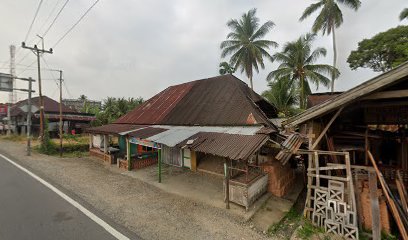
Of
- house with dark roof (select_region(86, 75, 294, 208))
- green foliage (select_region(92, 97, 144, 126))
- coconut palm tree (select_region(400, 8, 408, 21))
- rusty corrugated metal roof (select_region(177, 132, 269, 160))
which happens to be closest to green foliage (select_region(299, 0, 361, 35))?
coconut palm tree (select_region(400, 8, 408, 21))

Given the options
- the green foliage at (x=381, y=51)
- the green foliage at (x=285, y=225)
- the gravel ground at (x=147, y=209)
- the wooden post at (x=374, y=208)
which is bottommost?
the green foliage at (x=285, y=225)

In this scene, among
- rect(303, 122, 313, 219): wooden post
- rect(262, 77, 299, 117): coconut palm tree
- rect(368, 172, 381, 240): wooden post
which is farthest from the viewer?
rect(262, 77, 299, 117): coconut palm tree

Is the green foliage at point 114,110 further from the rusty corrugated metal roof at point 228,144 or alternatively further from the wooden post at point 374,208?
the wooden post at point 374,208

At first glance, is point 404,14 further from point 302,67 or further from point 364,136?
point 364,136

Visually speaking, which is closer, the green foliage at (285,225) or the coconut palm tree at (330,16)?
the green foliage at (285,225)

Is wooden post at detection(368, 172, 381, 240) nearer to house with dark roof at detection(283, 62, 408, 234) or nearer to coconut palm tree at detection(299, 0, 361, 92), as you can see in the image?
house with dark roof at detection(283, 62, 408, 234)

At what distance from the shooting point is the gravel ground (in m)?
6.03

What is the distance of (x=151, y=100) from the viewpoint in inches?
744

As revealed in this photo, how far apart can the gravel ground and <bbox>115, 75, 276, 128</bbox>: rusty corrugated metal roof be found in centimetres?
486

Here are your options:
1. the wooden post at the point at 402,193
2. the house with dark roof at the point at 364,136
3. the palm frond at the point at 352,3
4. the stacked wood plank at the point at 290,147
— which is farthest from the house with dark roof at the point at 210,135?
the palm frond at the point at 352,3

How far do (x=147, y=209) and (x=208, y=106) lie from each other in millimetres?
7761

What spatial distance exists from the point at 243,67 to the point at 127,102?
Result: 17.7 meters

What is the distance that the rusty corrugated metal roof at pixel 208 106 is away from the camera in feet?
37.1

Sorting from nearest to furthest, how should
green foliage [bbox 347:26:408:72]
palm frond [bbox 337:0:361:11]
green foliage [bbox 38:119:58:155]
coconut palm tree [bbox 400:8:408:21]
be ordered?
coconut palm tree [bbox 400:8:408:21]
green foliage [bbox 38:119:58:155]
palm frond [bbox 337:0:361:11]
green foliage [bbox 347:26:408:72]
